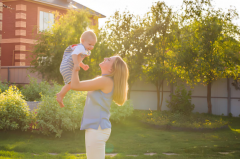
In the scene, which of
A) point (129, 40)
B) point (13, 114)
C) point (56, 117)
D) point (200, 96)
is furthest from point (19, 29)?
point (200, 96)

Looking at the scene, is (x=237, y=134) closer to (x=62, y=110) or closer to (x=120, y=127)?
(x=120, y=127)

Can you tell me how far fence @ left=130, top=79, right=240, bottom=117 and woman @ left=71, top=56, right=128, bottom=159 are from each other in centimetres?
1021

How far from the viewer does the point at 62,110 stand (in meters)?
8.42

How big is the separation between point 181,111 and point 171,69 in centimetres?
230

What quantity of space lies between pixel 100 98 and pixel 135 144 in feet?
18.2

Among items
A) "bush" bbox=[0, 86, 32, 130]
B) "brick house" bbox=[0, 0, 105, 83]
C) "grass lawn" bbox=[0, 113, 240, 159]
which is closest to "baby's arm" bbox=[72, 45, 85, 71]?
"grass lawn" bbox=[0, 113, 240, 159]

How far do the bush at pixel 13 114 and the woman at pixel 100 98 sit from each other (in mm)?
6052

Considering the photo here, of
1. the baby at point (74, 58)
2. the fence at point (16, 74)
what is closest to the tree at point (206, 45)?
the baby at point (74, 58)

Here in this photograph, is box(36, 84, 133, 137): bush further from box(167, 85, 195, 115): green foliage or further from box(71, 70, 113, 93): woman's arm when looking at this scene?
box(71, 70, 113, 93): woman's arm

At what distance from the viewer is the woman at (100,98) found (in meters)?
2.82

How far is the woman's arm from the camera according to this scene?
277 centimetres

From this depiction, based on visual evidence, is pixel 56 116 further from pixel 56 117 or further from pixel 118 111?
pixel 118 111

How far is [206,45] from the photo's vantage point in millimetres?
11797

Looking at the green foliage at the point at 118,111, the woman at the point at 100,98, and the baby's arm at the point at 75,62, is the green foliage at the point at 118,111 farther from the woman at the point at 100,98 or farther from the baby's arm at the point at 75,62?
the baby's arm at the point at 75,62
